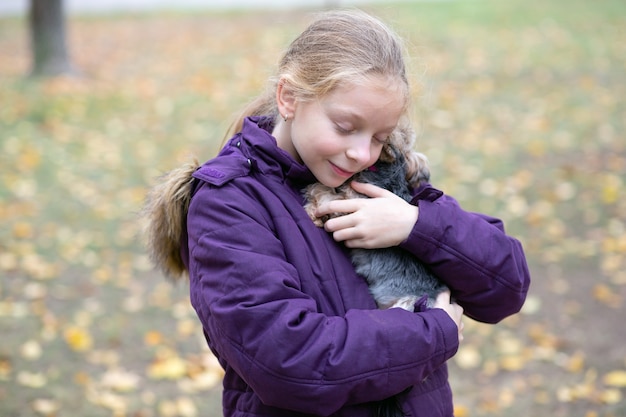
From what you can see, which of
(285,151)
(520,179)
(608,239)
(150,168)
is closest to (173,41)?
(150,168)

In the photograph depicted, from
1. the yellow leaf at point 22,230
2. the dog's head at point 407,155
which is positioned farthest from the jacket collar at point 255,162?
the yellow leaf at point 22,230

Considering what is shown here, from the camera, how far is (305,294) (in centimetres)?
167

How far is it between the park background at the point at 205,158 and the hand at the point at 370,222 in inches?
16.1

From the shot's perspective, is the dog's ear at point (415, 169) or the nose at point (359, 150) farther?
the dog's ear at point (415, 169)

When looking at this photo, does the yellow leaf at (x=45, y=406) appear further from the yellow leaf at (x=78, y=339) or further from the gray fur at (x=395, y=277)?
the gray fur at (x=395, y=277)

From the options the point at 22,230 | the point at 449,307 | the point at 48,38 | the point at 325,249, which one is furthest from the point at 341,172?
the point at 48,38

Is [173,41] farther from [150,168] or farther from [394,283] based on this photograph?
[394,283]

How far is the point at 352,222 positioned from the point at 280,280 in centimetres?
27

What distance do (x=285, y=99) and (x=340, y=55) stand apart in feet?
0.58

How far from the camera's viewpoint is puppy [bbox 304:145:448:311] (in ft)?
5.92

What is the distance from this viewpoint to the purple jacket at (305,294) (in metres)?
1.58

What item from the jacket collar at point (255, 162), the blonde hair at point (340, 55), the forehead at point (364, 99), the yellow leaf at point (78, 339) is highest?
the blonde hair at point (340, 55)

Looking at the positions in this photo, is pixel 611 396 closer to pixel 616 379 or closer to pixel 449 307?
pixel 616 379

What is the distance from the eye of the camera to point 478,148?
8086mm
